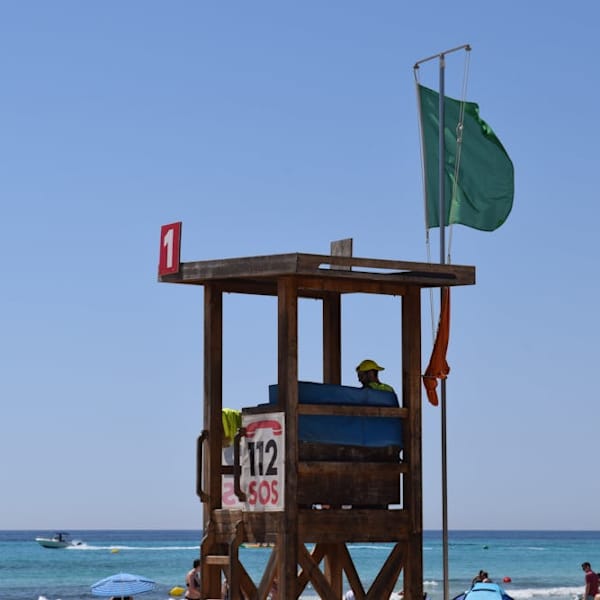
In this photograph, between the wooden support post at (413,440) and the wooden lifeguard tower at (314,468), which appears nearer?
the wooden lifeguard tower at (314,468)

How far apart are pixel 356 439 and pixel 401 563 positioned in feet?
4.63

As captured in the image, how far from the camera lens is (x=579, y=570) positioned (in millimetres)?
97000

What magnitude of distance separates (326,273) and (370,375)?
1529 mm

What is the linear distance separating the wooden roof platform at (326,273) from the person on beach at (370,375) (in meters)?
0.81

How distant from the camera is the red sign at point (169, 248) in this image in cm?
1745

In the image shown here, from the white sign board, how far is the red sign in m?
1.79

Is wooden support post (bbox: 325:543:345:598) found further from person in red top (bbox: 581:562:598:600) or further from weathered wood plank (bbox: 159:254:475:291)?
person in red top (bbox: 581:562:598:600)

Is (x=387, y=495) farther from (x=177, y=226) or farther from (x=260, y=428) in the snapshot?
(x=177, y=226)

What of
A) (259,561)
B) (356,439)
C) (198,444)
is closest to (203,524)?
(198,444)

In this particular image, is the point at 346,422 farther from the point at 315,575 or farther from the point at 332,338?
the point at 332,338

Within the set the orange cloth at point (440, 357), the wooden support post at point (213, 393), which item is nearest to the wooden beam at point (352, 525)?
the orange cloth at point (440, 357)

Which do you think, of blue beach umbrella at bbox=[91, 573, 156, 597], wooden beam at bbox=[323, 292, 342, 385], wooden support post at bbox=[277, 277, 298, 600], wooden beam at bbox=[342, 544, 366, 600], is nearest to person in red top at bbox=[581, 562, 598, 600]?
blue beach umbrella at bbox=[91, 573, 156, 597]

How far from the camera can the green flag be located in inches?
762

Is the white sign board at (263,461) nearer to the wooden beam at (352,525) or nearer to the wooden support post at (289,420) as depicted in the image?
the wooden support post at (289,420)
